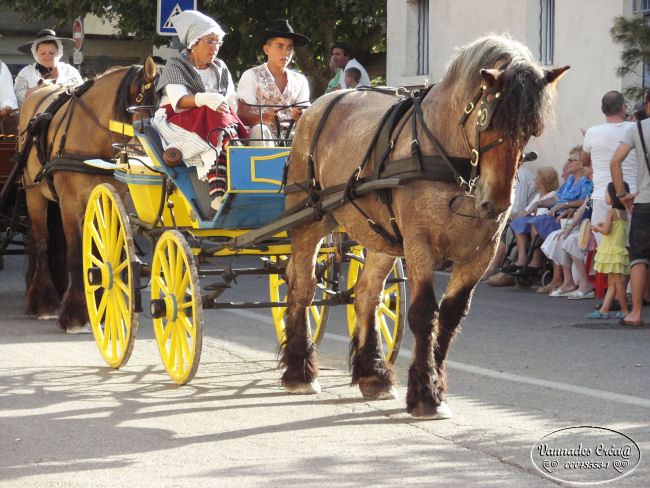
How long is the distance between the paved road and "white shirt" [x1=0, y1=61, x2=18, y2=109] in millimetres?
3135

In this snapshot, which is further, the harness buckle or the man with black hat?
the man with black hat

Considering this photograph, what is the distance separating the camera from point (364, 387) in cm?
681

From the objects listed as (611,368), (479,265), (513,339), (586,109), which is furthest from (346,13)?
(479,265)

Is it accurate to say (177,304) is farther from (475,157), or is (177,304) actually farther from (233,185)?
(475,157)

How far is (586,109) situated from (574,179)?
2139mm

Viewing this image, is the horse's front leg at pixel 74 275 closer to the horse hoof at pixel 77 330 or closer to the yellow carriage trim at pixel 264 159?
the horse hoof at pixel 77 330

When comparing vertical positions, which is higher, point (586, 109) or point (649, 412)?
point (586, 109)

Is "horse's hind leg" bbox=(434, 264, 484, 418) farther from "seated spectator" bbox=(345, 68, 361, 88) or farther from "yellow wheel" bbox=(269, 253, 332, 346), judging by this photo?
"seated spectator" bbox=(345, 68, 361, 88)

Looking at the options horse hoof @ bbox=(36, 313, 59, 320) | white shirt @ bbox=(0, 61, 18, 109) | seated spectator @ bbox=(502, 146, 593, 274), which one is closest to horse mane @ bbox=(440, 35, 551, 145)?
horse hoof @ bbox=(36, 313, 59, 320)

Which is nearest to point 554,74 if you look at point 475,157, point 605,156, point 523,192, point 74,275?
Result: point 475,157

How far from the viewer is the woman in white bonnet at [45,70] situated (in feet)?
37.6

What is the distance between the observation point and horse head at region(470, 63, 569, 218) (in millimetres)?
5473

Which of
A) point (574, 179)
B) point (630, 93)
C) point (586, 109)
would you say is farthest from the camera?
point (586, 109)

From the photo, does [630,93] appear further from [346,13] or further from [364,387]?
[346,13]
